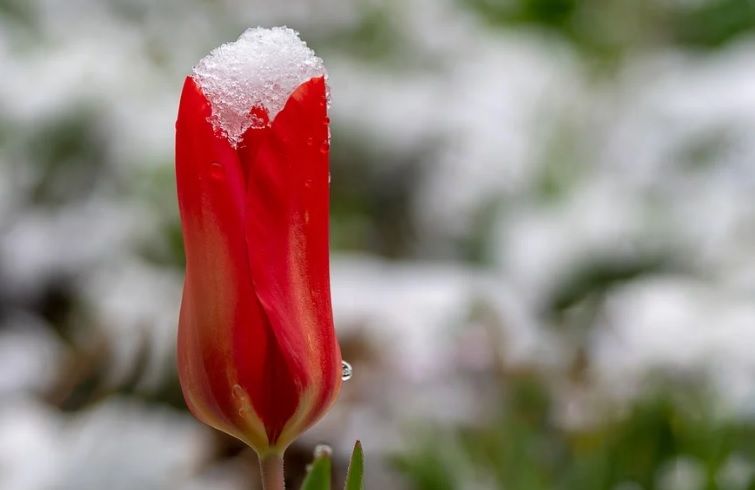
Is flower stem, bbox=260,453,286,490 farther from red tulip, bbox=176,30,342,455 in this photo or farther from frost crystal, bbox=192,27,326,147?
frost crystal, bbox=192,27,326,147

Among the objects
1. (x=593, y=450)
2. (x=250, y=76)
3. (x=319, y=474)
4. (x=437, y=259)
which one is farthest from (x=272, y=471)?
(x=437, y=259)

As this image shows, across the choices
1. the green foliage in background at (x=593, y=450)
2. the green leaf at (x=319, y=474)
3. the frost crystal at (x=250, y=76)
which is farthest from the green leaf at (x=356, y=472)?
the green foliage in background at (x=593, y=450)

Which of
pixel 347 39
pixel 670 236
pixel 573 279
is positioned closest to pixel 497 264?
pixel 573 279

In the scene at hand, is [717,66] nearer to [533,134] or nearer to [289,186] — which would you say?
[533,134]

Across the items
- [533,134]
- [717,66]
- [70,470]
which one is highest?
[717,66]

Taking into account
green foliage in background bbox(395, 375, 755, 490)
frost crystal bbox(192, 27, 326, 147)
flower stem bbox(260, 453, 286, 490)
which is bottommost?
flower stem bbox(260, 453, 286, 490)

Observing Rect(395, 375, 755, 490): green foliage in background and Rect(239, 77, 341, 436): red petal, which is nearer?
Rect(239, 77, 341, 436): red petal

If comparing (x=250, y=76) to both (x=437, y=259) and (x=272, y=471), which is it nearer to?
(x=272, y=471)

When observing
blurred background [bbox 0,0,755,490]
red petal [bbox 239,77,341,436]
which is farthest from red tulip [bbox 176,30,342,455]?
blurred background [bbox 0,0,755,490]

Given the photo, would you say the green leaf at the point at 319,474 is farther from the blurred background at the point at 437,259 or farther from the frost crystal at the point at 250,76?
the blurred background at the point at 437,259
